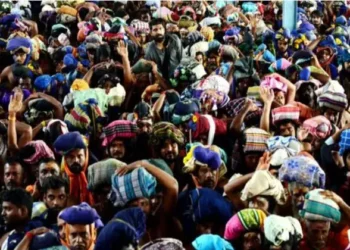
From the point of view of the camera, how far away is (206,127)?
750cm

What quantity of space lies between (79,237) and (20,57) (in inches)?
186

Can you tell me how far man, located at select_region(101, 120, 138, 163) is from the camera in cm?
721

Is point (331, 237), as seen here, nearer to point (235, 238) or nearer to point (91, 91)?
point (235, 238)

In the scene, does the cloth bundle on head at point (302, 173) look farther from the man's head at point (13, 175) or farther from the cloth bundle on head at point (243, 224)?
the man's head at point (13, 175)

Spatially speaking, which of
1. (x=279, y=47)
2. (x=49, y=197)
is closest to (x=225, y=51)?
(x=279, y=47)

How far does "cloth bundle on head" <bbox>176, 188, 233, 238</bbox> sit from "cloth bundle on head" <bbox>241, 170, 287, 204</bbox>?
0.17 metres

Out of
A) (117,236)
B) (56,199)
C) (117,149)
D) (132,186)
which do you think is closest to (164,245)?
(117,236)

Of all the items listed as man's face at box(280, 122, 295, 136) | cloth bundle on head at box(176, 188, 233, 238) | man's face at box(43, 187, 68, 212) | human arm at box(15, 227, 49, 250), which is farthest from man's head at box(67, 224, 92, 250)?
man's face at box(280, 122, 295, 136)

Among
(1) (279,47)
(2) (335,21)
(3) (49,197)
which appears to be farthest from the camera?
(2) (335,21)

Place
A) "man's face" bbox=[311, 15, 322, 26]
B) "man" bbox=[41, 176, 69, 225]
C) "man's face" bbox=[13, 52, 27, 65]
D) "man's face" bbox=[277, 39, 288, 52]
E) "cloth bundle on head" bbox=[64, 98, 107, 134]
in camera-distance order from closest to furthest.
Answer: "man" bbox=[41, 176, 69, 225]
"cloth bundle on head" bbox=[64, 98, 107, 134]
"man's face" bbox=[13, 52, 27, 65]
"man's face" bbox=[277, 39, 288, 52]
"man's face" bbox=[311, 15, 322, 26]

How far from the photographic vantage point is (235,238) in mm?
5637

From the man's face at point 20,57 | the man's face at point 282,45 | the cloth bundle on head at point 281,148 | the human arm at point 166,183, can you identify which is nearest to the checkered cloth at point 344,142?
the cloth bundle on head at point 281,148

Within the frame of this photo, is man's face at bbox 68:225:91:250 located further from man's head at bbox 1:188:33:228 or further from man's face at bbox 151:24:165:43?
man's face at bbox 151:24:165:43

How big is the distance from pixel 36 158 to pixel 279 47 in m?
4.63
